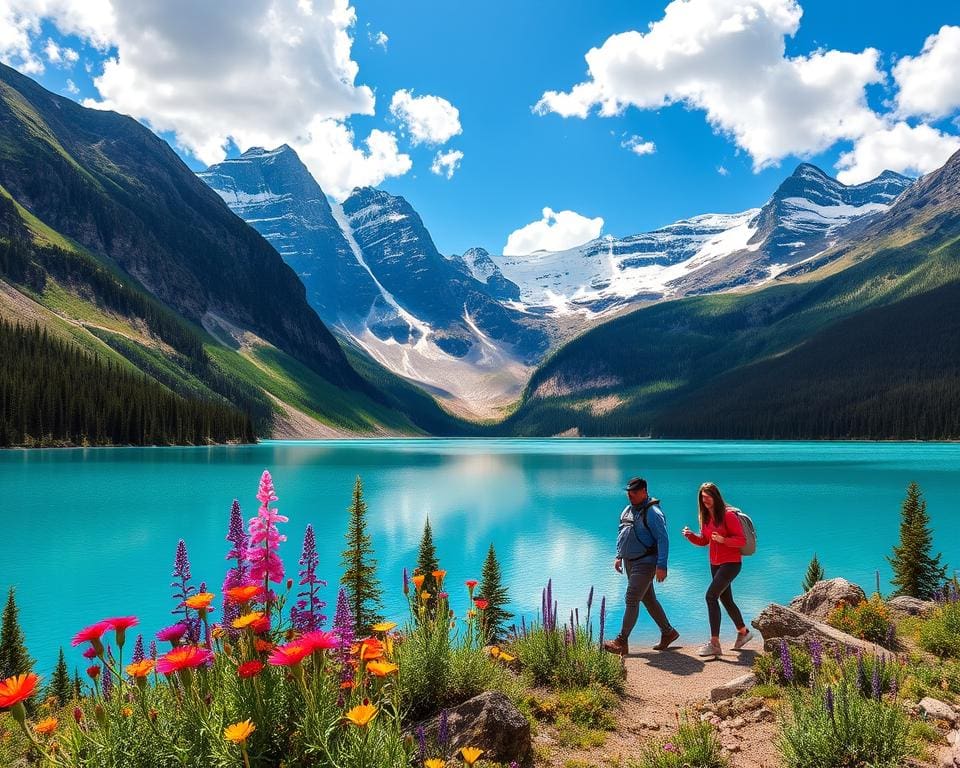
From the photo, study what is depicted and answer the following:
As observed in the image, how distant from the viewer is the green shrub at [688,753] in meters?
7.06

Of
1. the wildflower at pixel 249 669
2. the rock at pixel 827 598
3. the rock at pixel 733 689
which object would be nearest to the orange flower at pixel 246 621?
the wildflower at pixel 249 669

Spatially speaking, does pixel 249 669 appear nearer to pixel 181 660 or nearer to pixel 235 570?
pixel 181 660

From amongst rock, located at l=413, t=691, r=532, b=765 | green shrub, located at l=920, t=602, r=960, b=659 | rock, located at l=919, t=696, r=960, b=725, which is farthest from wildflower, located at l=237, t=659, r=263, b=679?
green shrub, located at l=920, t=602, r=960, b=659

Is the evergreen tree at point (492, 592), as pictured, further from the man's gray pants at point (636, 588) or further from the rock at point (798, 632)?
the rock at point (798, 632)

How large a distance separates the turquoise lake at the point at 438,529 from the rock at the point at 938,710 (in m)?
10.9

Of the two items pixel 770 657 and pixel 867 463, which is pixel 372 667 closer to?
pixel 770 657

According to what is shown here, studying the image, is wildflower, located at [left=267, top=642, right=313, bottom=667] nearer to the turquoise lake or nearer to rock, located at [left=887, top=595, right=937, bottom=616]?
the turquoise lake

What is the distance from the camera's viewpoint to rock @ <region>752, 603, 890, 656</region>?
10.2 metres

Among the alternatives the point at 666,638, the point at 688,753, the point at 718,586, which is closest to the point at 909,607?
the point at 718,586

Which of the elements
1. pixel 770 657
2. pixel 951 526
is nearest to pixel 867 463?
pixel 951 526

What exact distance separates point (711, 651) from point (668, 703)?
3417 mm

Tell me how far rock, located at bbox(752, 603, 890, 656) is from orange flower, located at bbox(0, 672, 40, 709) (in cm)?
1054

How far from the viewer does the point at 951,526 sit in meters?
42.2

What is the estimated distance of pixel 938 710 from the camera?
7.82 metres
